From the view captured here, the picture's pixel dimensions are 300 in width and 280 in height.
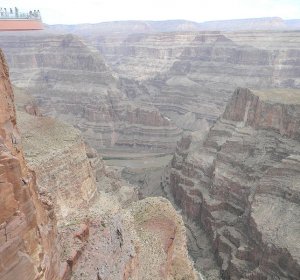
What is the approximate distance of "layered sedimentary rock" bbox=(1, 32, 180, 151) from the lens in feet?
229

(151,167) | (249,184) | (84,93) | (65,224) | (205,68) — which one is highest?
(65,224)

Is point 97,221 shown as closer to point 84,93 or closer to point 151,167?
point 151,167

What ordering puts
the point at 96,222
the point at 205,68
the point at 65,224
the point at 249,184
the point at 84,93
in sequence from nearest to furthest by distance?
the point at 96,222
the point at 65,224
the point at 249,184
the point at 84,93
the point at 205,68

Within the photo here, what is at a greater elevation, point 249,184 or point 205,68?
point 249,184

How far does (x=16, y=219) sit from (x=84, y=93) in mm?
71179

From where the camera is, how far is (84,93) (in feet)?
262

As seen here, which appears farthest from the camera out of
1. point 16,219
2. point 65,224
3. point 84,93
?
point 84,93

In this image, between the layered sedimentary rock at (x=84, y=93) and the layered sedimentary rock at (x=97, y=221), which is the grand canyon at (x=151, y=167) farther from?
the layered sedimentary rock at (x=84, y=93)

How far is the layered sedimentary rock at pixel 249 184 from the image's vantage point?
31266 mm

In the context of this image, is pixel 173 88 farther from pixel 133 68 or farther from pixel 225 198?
pixel 225 198

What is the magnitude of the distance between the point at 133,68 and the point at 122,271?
373 feet

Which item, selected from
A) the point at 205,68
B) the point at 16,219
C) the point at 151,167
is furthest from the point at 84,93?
the point at 16,219

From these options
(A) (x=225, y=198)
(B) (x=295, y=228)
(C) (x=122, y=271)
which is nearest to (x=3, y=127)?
(C) (x=122, y=271)

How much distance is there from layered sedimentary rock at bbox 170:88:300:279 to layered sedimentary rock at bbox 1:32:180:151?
19535mm
